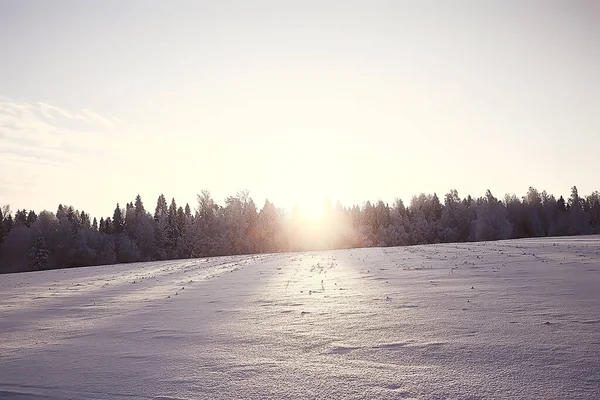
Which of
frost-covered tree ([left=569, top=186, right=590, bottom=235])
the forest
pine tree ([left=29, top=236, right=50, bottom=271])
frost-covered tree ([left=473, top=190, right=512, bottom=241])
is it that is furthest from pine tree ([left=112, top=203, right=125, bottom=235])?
frost-covered tree ([left=569, top=186, right=590, bottom=235])

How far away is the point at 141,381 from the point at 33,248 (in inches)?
3849

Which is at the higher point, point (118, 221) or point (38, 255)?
point (118, 221)

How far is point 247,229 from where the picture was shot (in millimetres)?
82812

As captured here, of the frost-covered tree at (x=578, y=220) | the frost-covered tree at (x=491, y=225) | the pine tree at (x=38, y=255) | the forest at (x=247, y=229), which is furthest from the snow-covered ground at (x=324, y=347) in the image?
the frost-covered tree at (x=578, y=220)

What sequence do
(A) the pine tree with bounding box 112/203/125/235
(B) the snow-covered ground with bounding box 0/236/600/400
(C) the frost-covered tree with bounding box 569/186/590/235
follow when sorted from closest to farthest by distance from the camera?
1. (B) the snow-covered ground with bounding box 0/236/600/400
2. (C) the frost-covered tree with bounding box 569/186/590/235
3. (A) the pine tree with bounding box 112/203/125/235

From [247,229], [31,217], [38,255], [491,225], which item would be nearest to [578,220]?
[491,225]

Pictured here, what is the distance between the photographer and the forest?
82.3 meters

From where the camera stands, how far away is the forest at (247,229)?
82.3m

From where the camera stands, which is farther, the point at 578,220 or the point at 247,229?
the point at 578,220

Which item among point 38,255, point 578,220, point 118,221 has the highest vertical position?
point 118,221

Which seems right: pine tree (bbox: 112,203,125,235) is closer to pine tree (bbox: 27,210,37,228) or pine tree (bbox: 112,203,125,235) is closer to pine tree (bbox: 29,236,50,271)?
pine tree (bbox: 27,210,37,228)

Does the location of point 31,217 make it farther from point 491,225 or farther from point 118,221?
point 491,225

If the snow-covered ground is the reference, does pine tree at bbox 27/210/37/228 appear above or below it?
above

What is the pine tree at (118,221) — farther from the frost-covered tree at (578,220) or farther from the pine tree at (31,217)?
the frost-covered tree at (578,220)
